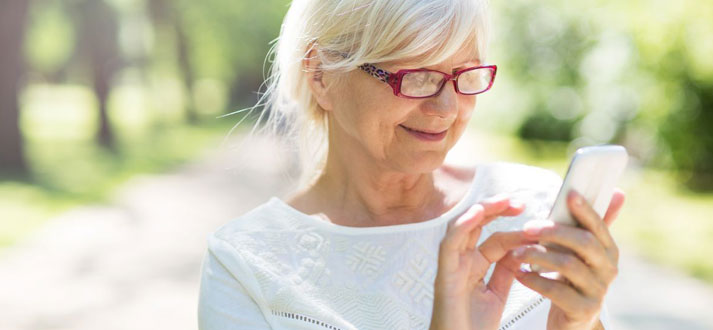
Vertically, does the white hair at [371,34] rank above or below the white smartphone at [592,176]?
above

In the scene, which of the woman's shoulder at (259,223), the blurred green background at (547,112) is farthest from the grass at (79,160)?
the woman's shoulder at (259,223)

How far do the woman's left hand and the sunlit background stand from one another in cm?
192

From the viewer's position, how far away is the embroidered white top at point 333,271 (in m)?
2.11

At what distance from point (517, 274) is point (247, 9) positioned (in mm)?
30840

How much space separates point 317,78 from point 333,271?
0.55 m

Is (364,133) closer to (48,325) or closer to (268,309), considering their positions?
(268,309)

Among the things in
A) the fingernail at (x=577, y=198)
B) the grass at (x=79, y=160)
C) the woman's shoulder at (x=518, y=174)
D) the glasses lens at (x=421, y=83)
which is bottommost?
the grass at (x=79, y=160)

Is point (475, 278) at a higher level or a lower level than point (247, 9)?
higher

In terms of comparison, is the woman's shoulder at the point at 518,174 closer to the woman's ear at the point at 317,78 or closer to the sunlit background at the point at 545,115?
the woman's ear at the point at 317,78

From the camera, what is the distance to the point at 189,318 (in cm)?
659

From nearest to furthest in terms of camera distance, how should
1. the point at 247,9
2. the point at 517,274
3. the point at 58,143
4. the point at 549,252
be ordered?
1. the point at 549,252
2. the point at 517,274
3. the point at 58,143
4. the point at 247,9

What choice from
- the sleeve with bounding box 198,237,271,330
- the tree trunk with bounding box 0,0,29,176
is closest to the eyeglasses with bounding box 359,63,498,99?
the sleeve with bounding box 198,237,271,330

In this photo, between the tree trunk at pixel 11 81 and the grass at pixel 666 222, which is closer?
the grass at pixel 666 222

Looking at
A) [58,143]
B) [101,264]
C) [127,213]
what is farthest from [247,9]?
[101,264]
